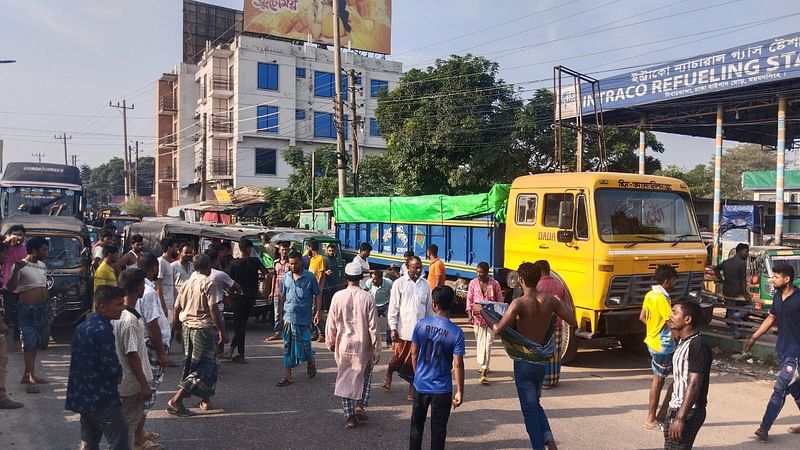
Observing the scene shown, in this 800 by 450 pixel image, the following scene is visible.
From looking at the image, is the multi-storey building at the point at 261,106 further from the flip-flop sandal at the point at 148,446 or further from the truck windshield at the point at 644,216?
the flip-flop sandal at the point at 148,446

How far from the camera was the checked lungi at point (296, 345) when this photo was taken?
280 inches

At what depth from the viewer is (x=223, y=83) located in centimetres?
4122

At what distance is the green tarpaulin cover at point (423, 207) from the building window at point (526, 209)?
35.6 inches

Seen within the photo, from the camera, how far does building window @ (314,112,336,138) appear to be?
42.8m

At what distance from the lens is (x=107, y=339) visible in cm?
389

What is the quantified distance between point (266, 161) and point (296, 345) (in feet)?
117

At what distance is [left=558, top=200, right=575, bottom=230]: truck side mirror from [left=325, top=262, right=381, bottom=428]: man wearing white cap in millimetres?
3716

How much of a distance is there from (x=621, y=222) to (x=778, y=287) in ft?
8.70

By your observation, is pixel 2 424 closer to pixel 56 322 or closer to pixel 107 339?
pixel 107 339

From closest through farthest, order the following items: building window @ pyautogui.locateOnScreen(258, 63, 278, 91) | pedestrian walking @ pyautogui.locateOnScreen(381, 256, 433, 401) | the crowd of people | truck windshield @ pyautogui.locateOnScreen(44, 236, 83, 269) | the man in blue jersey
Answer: the crowd of people, the man in blue jersey, pedestrian walking @ pyautogui.locateOnScreen(381, 256, 433, 401), truck windshield @ pyautogui.locateOnScreen(44, 236, 83, 269), building window @ pyautogui.locateOnScreen(258, 63, 278, 91)

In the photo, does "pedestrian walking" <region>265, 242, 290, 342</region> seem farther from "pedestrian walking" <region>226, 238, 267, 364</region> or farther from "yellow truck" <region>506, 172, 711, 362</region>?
"yellow truck" <region>506, 172, 711, 362</region>

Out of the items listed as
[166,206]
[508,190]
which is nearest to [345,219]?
[508,190]

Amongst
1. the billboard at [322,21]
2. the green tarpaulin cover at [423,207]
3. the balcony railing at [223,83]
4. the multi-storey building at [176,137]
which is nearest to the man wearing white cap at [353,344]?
the green tarpaulin cover at [423,207]

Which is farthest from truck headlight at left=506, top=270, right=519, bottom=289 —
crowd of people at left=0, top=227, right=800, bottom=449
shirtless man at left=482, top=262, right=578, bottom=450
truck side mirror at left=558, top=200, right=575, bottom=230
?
shirtless man at left=482, top=262, right=578, bottom=450
